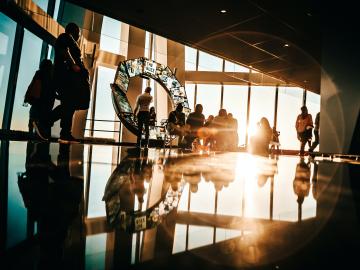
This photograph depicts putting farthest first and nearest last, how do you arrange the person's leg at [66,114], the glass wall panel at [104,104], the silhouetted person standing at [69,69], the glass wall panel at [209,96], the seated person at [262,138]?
the glass wall panel at [209,96] → the glass wall panel at [104,104] → the seated person at [262,138] → the person's leg at [66,114] → the silhouetted person standing at [69,69]

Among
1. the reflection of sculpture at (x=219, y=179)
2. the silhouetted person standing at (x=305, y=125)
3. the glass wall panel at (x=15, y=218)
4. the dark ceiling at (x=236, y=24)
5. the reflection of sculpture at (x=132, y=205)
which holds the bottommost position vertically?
the reflection of sculpture at (x=219, y=179)

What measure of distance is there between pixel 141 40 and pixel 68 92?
912 cm

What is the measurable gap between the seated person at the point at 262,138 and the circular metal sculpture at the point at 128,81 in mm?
3231

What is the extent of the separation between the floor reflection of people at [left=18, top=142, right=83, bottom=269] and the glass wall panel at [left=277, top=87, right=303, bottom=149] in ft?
46.8

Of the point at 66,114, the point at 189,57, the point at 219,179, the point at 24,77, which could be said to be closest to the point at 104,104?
the point at 189,57

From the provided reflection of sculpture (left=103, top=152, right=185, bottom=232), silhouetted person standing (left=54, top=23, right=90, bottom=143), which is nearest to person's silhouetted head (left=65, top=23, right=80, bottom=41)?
silhouetted person standing (left=54, top=23, right=90, bottom=143)

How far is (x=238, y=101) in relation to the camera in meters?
15.6

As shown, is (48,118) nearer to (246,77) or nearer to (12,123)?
(12,123)

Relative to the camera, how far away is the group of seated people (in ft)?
23.7

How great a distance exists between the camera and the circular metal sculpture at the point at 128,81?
880 centimetres

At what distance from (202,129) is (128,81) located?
3555 millimetres

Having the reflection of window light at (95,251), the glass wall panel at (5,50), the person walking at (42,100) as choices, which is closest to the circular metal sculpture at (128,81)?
the glass wall panel at (5,50)

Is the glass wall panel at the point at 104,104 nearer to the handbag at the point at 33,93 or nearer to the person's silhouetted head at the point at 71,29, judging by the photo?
the handbag at the point at 33,93

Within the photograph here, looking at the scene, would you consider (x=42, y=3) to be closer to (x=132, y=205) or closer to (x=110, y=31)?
(x=110, y=31)
